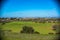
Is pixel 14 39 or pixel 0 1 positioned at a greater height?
pixel 0 1

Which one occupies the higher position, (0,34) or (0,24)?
(0,24)

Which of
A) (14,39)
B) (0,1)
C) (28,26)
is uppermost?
(0,1)

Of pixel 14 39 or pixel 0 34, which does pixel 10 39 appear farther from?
pixel 0 34

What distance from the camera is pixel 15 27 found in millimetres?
4207

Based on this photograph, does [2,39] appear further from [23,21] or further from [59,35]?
[59,35]

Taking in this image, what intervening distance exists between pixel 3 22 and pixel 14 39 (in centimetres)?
51

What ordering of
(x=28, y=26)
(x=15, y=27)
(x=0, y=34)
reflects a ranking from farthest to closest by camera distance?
(x=15, y=27)
(x=28, y=26)
(x=0, y=34)

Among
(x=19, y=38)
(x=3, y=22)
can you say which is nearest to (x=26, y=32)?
(x=19, y=38)

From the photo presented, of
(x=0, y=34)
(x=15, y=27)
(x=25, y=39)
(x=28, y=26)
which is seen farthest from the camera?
(x=15, y=27)

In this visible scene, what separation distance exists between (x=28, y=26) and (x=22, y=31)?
0.21 m

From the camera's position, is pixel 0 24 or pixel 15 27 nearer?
pixel 0 24

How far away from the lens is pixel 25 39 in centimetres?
288

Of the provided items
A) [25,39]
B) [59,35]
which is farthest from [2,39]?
[59,35]

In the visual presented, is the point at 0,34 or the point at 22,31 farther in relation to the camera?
the point at 22,31
